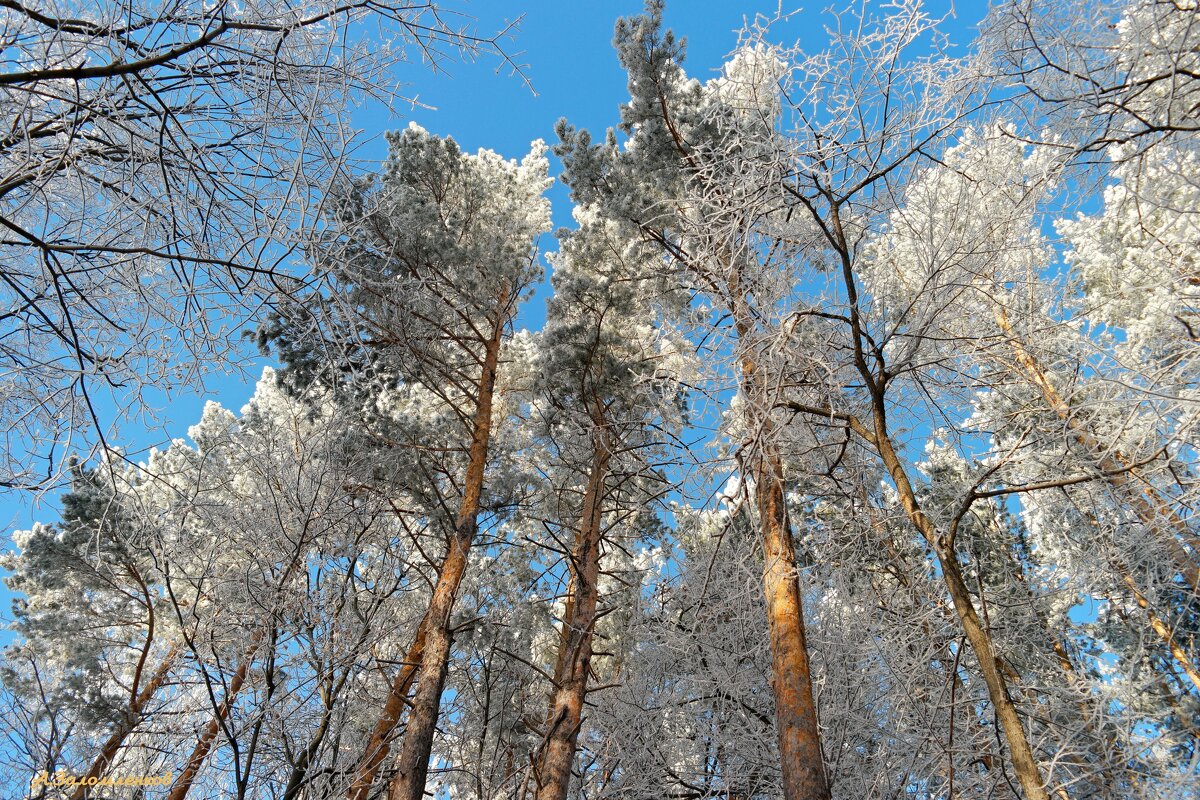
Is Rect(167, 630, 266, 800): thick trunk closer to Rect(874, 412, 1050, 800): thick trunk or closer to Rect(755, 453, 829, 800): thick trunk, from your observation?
Rect(755, 453, 829, 800): thick trunk

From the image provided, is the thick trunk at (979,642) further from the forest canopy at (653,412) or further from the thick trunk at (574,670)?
the thick trunk at (574,670)

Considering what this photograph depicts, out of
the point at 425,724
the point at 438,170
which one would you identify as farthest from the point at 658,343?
the point at 425,724

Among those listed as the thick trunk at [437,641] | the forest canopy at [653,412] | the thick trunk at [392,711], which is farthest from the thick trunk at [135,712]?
the thick trunk at [437,641]

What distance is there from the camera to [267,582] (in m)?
5.38

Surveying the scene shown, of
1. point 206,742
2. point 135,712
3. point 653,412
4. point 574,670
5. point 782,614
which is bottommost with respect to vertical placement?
point 206,742

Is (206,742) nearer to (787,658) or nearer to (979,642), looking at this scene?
(787,658)

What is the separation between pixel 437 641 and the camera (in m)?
5.90

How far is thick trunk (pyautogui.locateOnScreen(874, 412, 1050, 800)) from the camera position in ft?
6.71

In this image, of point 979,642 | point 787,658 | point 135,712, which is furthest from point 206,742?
point 979,642

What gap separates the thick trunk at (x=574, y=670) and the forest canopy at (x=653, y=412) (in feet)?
0.13

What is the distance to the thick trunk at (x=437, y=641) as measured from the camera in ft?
17.1

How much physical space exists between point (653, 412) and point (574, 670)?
3.47 meters

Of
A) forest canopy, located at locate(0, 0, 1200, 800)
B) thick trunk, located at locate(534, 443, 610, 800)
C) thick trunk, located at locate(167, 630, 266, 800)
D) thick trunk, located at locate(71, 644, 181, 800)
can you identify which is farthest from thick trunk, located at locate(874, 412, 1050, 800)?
thick trunk, located at locate(71, 644, 181, 800)

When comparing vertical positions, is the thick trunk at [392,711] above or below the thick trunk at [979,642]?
above
